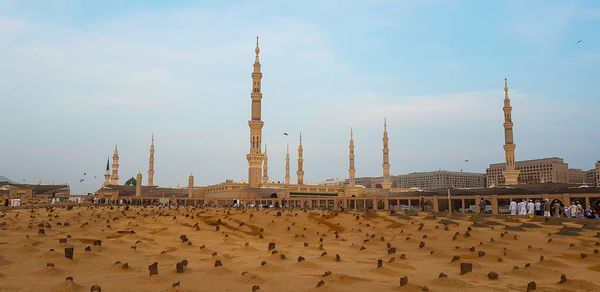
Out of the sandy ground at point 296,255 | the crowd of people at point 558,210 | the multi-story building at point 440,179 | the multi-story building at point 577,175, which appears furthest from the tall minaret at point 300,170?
the multi-story building at point 577,175

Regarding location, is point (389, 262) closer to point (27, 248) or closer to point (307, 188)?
point (27, 248)

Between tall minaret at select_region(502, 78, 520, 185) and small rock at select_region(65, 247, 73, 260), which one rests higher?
tall minaret at select_region(502, 78, 520, 185)

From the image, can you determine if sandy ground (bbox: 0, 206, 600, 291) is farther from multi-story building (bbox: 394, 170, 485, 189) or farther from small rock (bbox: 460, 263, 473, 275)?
multi-story building (bbox: 394, 170, 485, 189)

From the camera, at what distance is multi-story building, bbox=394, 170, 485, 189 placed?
155m

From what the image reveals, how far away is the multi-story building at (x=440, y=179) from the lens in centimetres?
15538

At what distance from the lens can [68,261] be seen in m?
7.44

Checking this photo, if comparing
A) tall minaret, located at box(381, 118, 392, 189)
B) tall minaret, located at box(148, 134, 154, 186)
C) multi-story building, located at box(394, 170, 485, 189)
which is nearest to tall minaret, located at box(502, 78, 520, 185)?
tall minaret, located at box(381, 118, 392, 189)

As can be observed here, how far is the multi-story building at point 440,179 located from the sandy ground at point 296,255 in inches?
5698

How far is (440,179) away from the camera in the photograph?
155 meters

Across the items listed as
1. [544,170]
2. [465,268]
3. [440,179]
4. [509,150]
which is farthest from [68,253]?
[440,179]

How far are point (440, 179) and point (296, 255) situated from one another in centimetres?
15588

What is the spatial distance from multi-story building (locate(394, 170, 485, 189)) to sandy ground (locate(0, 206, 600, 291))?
144739 millimetres

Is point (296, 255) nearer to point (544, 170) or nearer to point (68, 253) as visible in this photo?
point (68, 253)

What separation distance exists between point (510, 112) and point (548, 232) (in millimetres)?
54949
